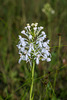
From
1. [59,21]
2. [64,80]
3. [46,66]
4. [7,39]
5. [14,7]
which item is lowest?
[64,80]

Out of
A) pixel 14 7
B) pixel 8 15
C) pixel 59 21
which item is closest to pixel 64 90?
pixel 59 21

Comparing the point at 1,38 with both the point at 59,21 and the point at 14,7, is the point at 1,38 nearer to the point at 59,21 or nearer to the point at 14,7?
the point at 14,7

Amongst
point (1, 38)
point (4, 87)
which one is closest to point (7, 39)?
point (1, 38)

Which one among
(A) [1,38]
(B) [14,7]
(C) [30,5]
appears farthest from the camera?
(C) [30,5]

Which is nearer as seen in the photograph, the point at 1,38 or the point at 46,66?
the point at 46,66

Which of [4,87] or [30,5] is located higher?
[30,5]

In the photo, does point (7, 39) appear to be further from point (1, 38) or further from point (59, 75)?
point (59, 75)

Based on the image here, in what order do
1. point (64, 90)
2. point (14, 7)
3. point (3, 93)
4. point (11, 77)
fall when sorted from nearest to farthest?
point (64, 90) < point (3, 93) < point (11, 77) < point (14, 7)
